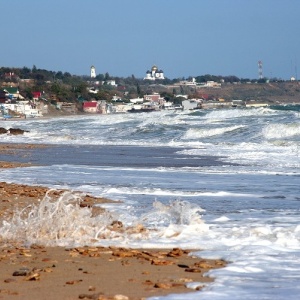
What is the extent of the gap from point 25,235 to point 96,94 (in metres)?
147

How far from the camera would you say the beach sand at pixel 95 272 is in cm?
591

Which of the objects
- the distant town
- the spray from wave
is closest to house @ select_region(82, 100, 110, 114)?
the distant town

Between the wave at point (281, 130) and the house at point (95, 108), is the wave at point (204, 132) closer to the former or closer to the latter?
the wave at point (281, 130)

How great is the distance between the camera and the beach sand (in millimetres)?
5910

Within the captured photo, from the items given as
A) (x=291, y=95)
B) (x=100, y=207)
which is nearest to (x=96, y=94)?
(x=291, y=95)

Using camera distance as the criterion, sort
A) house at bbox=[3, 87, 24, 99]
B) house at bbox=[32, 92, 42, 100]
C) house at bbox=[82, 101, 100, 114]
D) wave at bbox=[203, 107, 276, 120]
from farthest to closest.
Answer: house at bbox=[32, 92, 42, 100]
house at bbox=[82, 101, 100, 114]
house at bbox=[3, 87, 24, 99]
wave at bbox=[203, 107, 276, 120]

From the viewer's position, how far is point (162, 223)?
32.3ft

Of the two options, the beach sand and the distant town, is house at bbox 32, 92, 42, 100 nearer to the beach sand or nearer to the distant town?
the distant town

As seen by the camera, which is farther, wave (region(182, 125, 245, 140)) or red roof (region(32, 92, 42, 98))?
red roof (region(32, 92, 42, 98))

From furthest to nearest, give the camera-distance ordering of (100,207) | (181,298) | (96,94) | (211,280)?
(96,94)
(100,207)
(211,280)
(181,298)

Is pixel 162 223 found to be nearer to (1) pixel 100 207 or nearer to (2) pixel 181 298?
(1) pixel 100 207

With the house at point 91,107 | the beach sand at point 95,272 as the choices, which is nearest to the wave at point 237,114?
the house at point 91,107

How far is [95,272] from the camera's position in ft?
22.0

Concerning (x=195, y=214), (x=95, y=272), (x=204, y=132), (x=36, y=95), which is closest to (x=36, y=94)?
(x=36, y=95)
